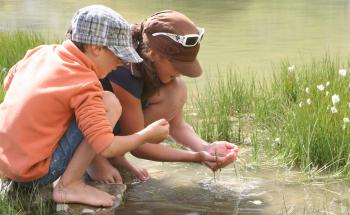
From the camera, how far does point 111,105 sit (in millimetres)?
3102

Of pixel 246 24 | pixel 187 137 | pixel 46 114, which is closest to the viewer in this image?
pixel 46 114

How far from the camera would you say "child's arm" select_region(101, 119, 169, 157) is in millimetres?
2984

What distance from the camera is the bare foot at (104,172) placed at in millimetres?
3482

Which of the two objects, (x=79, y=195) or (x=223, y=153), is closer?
(x=79, y=195)

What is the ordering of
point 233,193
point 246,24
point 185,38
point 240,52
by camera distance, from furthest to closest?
point 246,24, point 240,52, point 233,193, point 185,38

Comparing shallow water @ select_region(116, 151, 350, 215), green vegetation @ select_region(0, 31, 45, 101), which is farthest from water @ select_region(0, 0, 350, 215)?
green vegetation @ select_region(0, 31, 45, 101)

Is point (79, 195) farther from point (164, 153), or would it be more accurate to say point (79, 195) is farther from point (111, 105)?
point (164, 153)

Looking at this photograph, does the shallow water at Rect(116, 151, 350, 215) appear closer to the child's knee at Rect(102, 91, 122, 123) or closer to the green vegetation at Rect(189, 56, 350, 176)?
the green vegetation at Rect(189, 56, 350, 176)

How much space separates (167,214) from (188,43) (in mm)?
848

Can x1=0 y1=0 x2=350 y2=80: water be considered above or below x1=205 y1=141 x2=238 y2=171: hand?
below

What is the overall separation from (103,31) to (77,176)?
678 mm

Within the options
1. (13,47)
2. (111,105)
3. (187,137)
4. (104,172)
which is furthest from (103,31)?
(13,47)

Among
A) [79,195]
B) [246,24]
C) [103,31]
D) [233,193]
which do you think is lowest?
[246,24]

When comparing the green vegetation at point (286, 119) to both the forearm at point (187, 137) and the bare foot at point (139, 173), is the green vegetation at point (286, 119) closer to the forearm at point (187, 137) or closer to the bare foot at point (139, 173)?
the forearm at point (187, 137)
